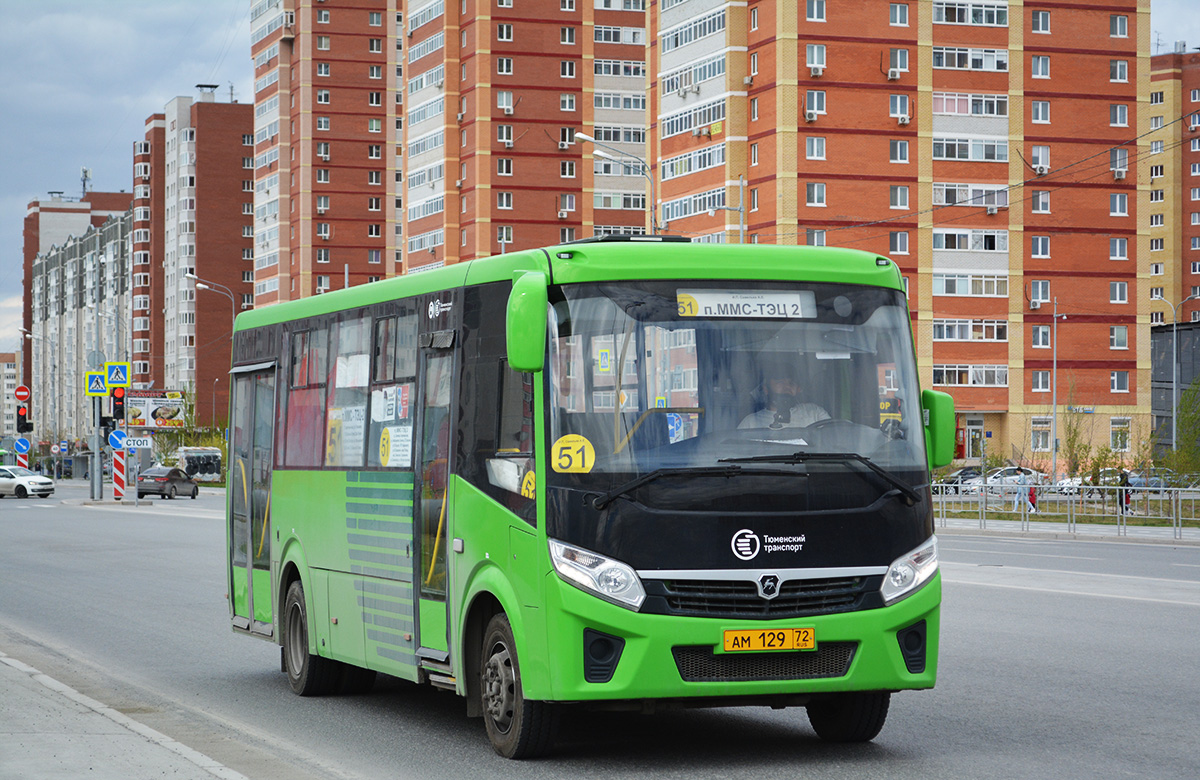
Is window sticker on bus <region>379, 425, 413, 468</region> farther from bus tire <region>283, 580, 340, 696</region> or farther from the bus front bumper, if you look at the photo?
the bus front bumper

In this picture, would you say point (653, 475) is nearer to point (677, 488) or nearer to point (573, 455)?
point (677, 488)

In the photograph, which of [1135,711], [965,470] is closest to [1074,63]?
[965,470]

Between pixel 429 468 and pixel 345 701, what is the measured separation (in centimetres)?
269

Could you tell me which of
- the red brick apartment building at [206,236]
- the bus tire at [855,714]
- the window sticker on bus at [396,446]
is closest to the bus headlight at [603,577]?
the bus tire at [855,714]

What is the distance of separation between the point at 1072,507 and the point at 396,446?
3010 cm

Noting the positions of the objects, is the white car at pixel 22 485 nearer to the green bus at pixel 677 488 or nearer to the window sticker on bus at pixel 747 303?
the green bus at pixel 677 488

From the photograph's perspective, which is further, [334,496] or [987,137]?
[987,137]

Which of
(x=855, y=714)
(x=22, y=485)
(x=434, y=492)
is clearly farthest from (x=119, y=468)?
(x=855, y=714)

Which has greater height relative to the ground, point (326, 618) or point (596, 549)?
point (596, 549)

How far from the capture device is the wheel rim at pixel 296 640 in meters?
11.7

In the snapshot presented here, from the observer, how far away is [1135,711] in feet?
33.0

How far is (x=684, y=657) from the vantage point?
26.3ft

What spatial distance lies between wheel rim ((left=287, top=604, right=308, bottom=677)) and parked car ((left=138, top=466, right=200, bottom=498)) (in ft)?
207

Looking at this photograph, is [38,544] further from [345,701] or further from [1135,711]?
[1135,711]
